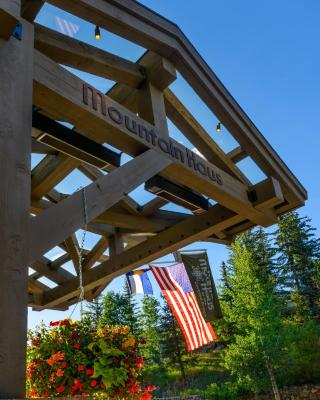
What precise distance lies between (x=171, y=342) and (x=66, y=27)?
99.3ft

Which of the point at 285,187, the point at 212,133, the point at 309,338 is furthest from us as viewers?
the point at 309,338

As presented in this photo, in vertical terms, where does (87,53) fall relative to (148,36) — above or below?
below

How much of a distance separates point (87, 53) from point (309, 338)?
21.1m

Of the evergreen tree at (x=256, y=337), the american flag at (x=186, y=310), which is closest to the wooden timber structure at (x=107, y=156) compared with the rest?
the american flag at (x=186, y=310)

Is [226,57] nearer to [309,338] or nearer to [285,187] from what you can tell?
[285,187]

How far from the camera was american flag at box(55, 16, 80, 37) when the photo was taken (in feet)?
11.3

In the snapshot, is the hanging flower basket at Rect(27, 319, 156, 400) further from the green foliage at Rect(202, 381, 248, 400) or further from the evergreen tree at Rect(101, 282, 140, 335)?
the evergreen tree at Rect(101, 282, 140, 335)

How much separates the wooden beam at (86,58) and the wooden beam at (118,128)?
38 cm

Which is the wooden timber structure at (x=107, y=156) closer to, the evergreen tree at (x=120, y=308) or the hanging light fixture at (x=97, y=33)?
the hanging light fixture at (x=97, y=33)

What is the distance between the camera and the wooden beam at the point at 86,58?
3377 millimetres

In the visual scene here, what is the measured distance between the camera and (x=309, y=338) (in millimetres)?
21344

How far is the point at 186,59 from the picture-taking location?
4.29 meters

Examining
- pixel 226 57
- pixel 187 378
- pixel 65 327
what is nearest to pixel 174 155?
pixel 65 327

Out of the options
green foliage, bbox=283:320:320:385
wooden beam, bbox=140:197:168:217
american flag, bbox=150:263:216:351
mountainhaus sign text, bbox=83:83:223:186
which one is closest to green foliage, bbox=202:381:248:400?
green foliage, bbox=283:320:320:385
